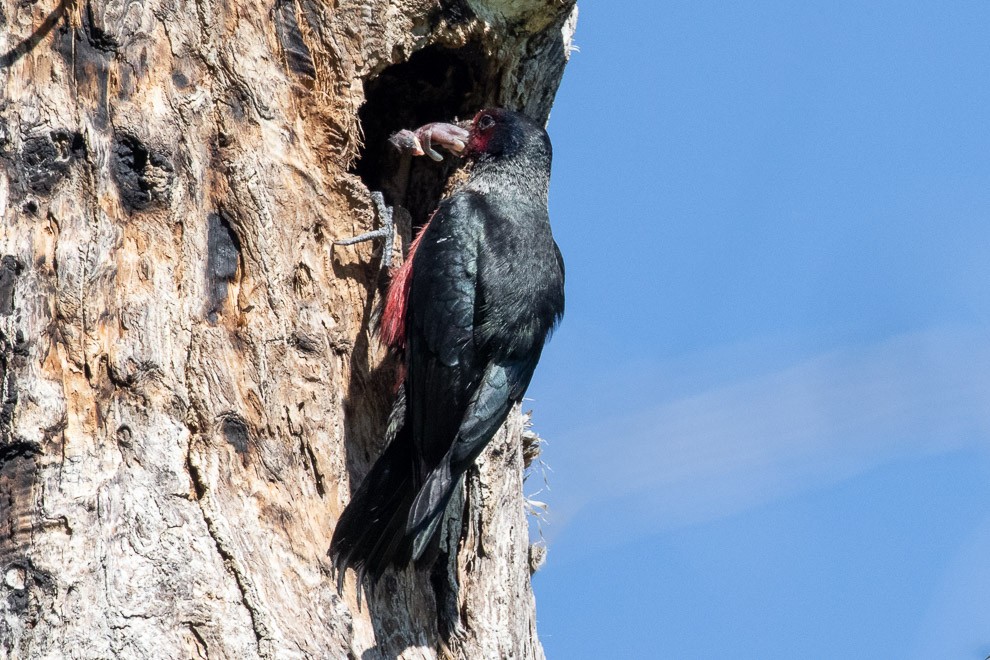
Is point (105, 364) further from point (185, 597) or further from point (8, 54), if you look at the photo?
point (8, 54)

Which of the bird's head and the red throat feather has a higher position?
the bird's head

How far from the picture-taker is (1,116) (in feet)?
11.7

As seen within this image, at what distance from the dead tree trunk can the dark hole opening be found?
12.5 inches

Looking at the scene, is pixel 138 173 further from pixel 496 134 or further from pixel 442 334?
pixel 496 134

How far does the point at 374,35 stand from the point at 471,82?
0.63 m

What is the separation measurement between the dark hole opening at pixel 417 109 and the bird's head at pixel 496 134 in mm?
140

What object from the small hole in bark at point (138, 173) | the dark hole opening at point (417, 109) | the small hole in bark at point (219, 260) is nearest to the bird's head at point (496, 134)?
the dark hole opening at point (417, 109)

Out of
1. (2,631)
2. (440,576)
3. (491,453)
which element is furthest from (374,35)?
(2,631)

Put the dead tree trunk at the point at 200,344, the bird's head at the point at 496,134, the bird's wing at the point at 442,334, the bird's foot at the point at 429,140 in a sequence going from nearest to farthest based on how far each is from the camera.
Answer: the dead tree trunk at the point at 200,344 → the bird's wing at the point at 442,334 → the bird's foot at the point at 429,140 → the bird's head at the point at 496,134

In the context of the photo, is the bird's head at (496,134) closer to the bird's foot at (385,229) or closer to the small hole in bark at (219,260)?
the bird's foot at (385,229)

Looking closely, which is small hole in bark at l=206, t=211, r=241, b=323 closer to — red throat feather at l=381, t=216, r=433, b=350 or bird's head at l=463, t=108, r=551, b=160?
red throat feather at l=381, t=216, r=433, b=350

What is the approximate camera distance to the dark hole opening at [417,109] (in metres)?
4.69

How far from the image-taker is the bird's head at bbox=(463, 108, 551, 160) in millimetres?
4660

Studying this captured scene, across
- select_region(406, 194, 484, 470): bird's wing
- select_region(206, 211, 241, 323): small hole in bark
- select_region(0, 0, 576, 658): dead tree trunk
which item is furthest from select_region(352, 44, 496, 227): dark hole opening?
select_region(206, 211, 241, 323): small hole in bark
